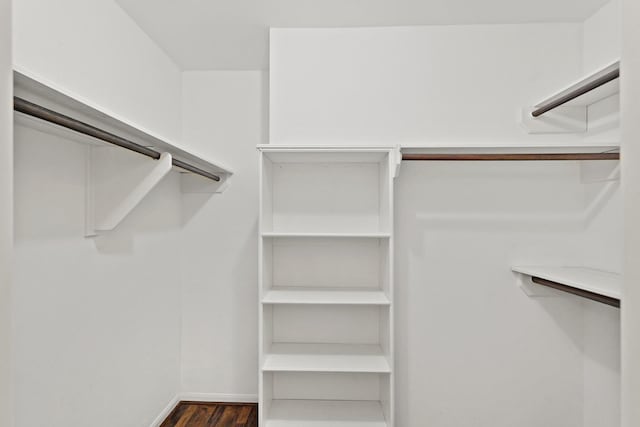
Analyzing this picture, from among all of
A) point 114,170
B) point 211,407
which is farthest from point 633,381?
point 211,407

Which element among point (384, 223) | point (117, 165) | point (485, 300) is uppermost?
point (117, 165)

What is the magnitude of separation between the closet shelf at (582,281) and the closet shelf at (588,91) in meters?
0.76

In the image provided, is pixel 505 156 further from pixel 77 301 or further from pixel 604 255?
pixel 77 301

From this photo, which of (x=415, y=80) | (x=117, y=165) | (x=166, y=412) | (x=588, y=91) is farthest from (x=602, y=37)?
(x=166, y=412)

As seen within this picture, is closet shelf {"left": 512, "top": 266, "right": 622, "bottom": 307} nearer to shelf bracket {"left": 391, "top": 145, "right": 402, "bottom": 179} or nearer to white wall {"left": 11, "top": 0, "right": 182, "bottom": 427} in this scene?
shelf bracket {"left": 391, "top": 145, "right": 402, "bottom": 179}

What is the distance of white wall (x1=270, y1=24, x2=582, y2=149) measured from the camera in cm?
239

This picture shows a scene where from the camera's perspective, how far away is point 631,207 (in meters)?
0.56

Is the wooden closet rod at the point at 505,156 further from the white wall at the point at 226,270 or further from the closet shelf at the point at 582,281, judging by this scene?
the white wall at the point at 226,270

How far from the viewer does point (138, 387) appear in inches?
88.7

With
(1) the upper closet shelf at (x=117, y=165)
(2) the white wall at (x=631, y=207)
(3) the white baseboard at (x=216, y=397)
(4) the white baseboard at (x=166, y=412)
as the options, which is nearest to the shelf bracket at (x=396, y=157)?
(1) the upper closet shelf at (x=117, y=165)

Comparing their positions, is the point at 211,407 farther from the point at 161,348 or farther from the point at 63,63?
the point at 63,63

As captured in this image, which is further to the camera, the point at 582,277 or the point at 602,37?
the point at 602,37

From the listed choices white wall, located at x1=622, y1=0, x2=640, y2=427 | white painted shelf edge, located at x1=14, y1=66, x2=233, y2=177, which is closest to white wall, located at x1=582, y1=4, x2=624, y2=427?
white wall, located at x1=622, y1=0, x2=640, y2=427

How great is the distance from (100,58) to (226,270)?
4.61 feet
